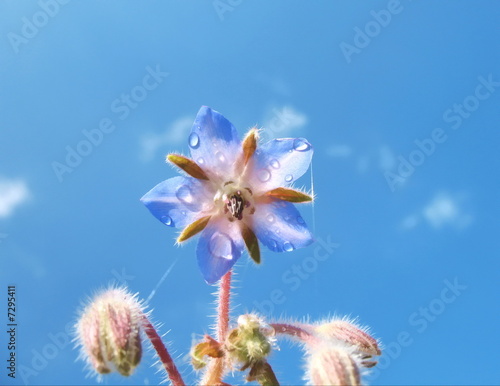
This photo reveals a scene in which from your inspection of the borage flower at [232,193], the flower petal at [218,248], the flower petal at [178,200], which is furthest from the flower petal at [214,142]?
the flower petal at [218,248]

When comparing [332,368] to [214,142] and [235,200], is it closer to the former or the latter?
[235,200]

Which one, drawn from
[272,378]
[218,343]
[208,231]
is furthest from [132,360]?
[208,231]

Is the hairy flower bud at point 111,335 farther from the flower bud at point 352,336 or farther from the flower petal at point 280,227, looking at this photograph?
the flower bud at point 352,336

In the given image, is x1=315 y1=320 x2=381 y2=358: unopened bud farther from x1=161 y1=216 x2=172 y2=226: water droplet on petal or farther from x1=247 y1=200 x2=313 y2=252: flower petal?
x1=161 y1=216 x2=172 y2=226: water droplet on petal

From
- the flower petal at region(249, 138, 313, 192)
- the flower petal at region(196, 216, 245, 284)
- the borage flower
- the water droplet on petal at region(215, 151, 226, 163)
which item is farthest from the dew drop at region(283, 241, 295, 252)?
the water droplet on petal at region(215, 151, 226, 163)

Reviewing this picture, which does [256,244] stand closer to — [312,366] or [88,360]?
[312,366]
